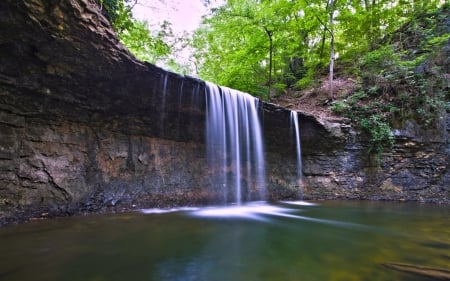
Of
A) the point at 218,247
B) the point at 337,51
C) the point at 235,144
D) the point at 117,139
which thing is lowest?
the point at 218,247

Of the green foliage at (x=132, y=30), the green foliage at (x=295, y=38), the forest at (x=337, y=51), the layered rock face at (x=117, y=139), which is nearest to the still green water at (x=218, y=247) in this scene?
the layered rock face at (x=117, y=139)

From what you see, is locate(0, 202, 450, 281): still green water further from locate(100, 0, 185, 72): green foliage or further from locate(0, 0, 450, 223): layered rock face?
locate(100, 0, 185, 72): green foliage

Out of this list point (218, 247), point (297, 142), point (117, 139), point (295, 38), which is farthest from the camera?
point (295, 38)

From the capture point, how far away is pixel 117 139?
20.6 ft

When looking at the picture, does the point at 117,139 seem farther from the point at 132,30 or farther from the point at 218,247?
the point at 218,247

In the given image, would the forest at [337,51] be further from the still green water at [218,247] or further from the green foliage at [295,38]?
the still green water at [218,247]

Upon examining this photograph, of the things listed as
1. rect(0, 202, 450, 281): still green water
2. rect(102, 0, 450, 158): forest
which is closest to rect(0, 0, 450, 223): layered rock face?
rect(0, 202, 450, 281): still green water

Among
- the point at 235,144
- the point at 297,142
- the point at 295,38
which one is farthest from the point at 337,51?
the point at 235,144

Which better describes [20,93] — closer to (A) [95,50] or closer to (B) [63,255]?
(A) [95,50]

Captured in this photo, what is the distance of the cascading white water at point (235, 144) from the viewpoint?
23.9ft

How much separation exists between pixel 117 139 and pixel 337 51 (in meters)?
12.4

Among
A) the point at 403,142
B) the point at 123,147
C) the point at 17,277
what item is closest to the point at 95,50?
the point at 123,147

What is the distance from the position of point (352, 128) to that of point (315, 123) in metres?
1.41

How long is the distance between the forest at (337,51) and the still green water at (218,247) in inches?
187
